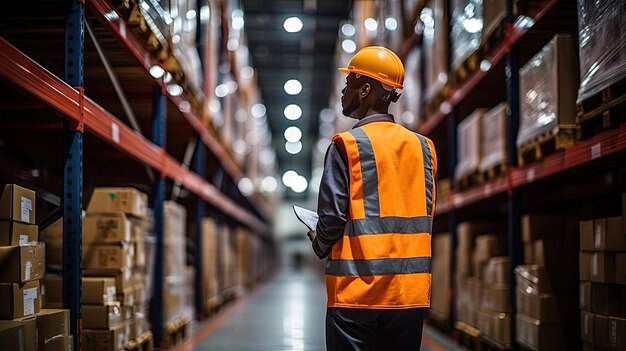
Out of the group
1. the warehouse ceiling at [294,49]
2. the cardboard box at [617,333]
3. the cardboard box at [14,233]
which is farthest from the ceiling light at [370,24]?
the cardboard box at [14,233]

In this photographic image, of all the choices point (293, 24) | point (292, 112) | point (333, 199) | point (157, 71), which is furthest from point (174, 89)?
point (292, 112)

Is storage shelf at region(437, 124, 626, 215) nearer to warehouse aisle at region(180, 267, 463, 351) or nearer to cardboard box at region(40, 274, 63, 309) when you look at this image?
warehouse aisle at region(180, 267, 463, 351)

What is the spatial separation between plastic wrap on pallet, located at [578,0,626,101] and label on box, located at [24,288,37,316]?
3261 millimetres

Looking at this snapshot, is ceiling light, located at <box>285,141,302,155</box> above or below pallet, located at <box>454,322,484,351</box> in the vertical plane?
above

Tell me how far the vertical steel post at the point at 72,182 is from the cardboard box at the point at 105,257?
3.15ft

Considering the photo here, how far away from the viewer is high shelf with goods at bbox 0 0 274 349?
4.25 meters

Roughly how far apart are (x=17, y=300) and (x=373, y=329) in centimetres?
187

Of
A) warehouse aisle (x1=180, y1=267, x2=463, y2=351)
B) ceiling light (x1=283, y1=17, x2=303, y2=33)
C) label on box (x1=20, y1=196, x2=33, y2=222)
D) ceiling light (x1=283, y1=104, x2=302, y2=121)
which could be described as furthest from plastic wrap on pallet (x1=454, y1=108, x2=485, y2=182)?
ceiling light (x1=283, y1=104, x2=302, y2=121)

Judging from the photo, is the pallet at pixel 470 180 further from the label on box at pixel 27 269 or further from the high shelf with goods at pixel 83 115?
the label on box at pixel 27 269

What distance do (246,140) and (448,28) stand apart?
9301 millimetres

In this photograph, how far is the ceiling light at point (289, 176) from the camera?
1651 inches

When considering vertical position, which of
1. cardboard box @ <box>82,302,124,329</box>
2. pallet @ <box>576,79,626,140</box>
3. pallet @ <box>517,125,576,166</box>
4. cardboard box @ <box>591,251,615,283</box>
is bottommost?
cardboard box @ <box>82,302,124,329</box>

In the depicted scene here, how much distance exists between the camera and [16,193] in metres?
3.72

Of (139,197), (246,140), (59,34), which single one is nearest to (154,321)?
(139,197)
